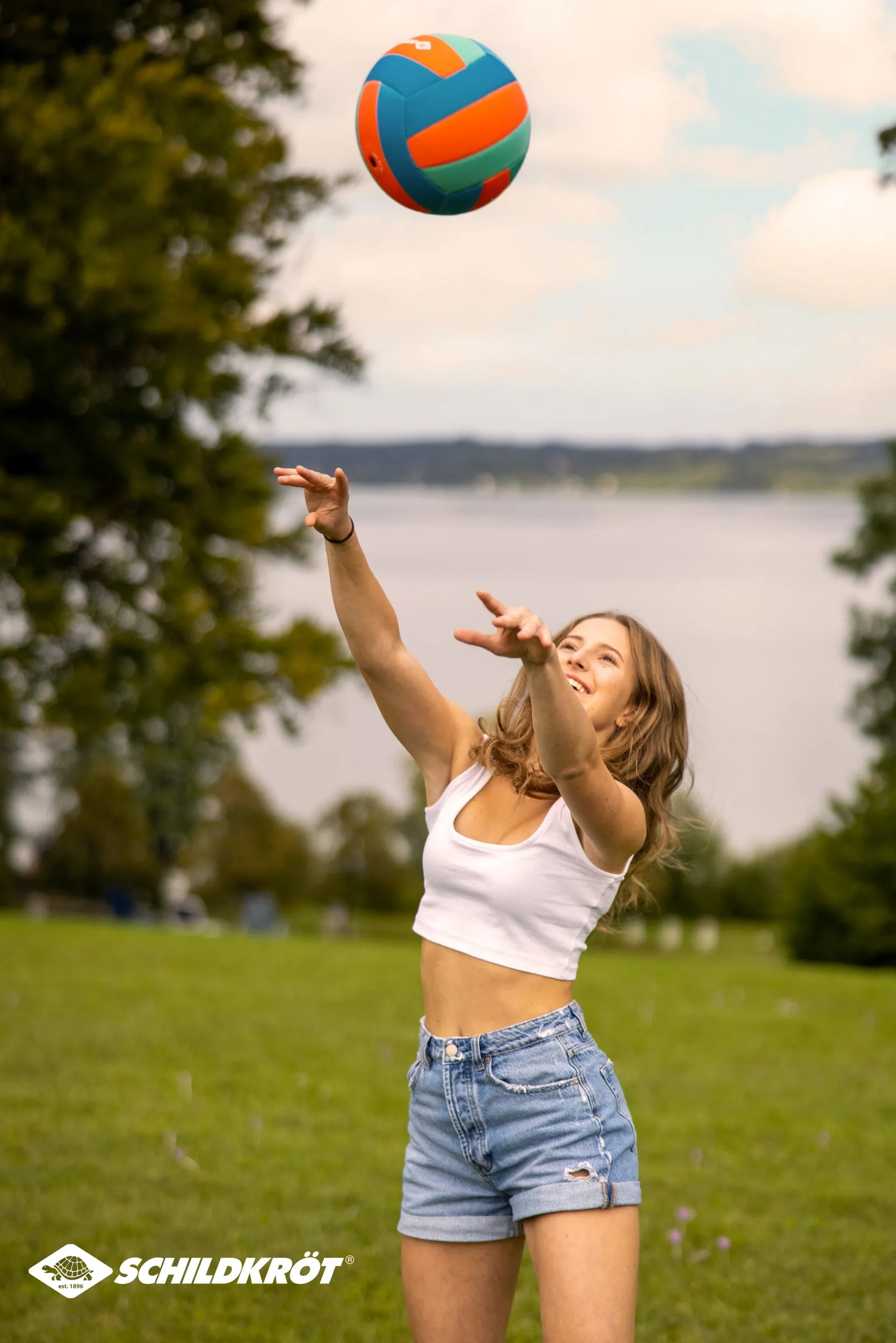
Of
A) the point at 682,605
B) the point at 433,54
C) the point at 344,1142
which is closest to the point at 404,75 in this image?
the point at 433,54

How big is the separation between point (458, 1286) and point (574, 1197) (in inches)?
13.7

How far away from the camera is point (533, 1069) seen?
2.37m

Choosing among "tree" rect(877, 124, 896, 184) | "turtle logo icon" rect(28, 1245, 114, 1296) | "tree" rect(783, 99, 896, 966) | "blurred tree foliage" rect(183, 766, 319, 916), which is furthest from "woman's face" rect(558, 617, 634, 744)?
"blurred tree foliage" rect(183, 766, 319, 916)

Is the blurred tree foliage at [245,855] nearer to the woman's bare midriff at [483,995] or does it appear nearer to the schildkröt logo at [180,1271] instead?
the schildkröt logo at [180,1271]

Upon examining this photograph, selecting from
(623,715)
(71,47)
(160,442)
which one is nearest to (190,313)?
(160,442)

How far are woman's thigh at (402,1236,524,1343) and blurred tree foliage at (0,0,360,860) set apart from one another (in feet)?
30.6

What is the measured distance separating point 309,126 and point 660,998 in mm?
11636

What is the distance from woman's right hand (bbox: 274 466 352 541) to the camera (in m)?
2.52

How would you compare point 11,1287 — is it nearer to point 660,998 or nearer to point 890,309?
point 660,998

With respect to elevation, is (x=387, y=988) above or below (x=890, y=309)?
below

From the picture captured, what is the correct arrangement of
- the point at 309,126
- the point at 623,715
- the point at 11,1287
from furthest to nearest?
the point at 309,126 → the point at 11,1287 → the point at 623,715

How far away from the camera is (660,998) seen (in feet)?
30.5

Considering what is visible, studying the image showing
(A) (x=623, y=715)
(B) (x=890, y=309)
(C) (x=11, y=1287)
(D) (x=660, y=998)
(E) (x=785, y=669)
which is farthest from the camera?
(E) (x=785, y=669)

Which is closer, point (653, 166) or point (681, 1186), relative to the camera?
point (681, 1186)
